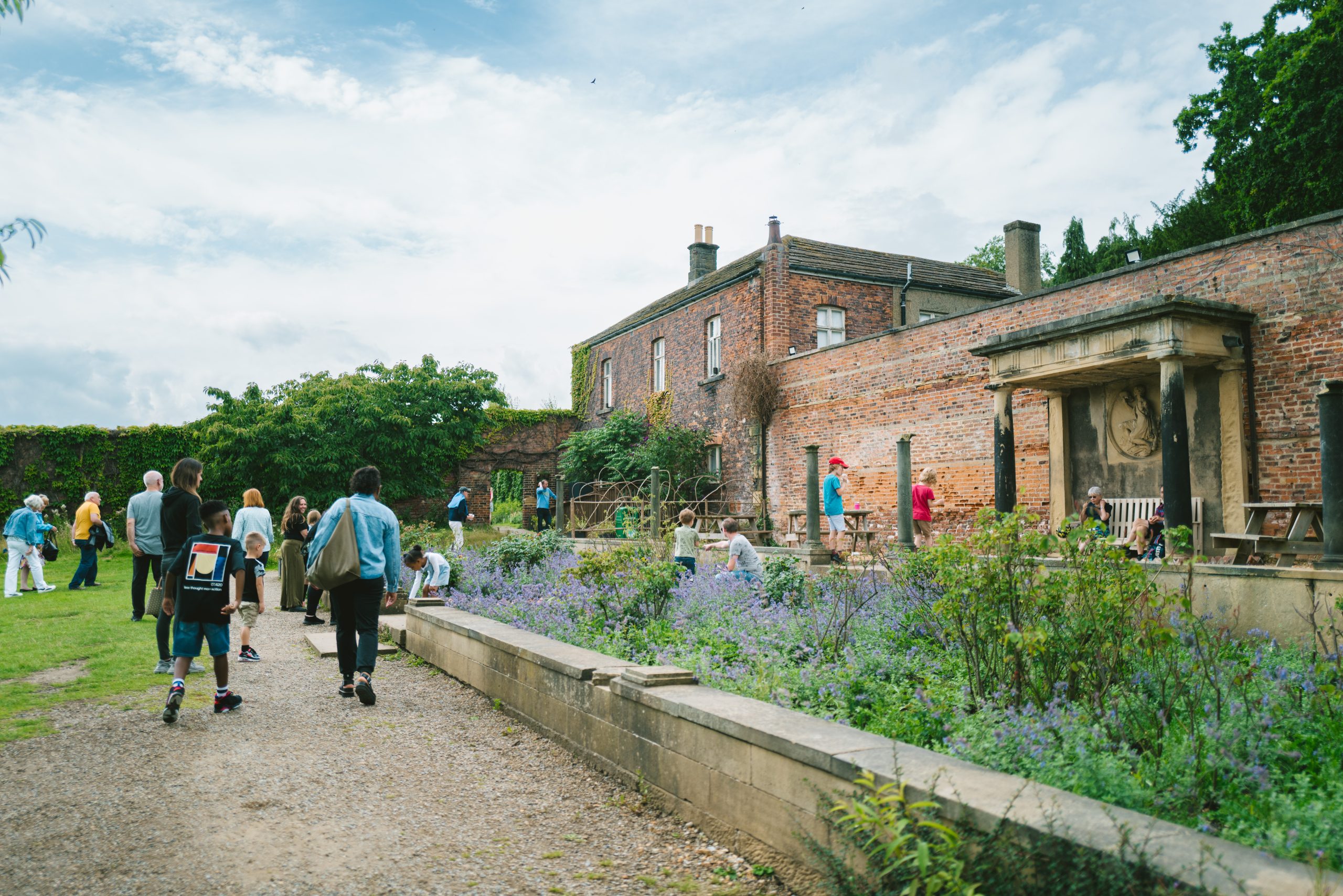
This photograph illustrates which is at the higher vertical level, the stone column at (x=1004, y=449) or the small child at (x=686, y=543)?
the stone column at (x=1004, y=449)

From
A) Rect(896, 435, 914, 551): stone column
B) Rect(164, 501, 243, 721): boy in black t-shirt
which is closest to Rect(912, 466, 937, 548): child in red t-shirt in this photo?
Rect(896, 435, 914, 551): stone column

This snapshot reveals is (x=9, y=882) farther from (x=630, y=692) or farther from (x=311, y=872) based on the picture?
(x=630, y=692)

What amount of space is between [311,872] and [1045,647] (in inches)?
133

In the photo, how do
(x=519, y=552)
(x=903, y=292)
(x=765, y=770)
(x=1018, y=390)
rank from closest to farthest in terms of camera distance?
(x=765, y=770), (x=519, y=552), (x=1018, y=390), (x=903, y=292)

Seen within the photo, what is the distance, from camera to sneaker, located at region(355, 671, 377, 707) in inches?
254

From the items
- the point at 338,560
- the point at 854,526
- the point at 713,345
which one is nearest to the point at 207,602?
the point at 338,560

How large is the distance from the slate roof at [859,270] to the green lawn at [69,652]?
50.6ft

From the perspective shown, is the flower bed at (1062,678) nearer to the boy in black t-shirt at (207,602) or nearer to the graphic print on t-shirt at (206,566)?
the boy in black t-shirt at (207,602)

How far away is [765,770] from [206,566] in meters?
4.37

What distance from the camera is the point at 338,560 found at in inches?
252

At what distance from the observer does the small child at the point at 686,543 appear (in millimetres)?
10461

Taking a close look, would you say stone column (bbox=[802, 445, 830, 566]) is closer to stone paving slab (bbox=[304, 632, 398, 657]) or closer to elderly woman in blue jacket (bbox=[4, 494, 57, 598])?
stone paving slab (bbox=[304, 632, 398, 657])

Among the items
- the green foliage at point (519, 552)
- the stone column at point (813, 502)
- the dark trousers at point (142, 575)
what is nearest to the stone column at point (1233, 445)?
the stone column at point (813, 502)

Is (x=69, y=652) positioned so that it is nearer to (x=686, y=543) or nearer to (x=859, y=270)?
(x=686, y=543)
